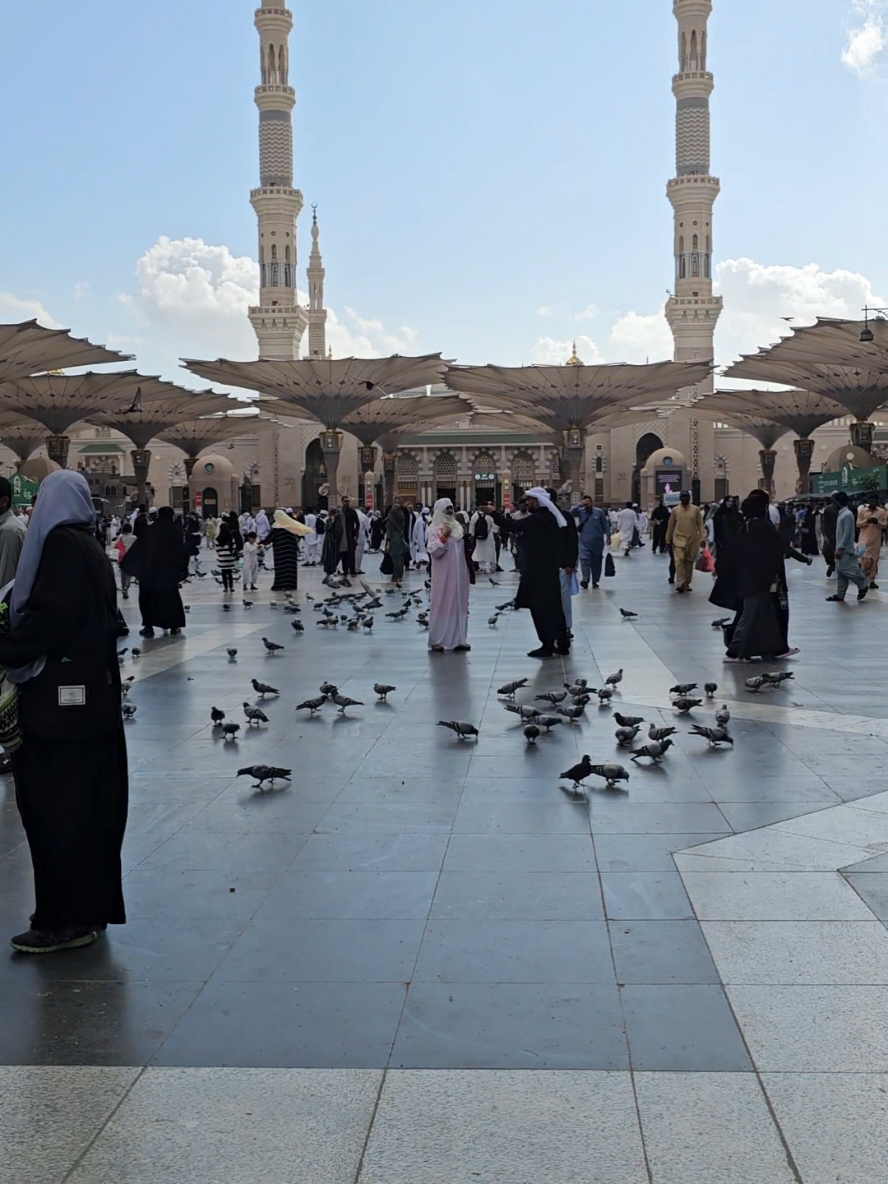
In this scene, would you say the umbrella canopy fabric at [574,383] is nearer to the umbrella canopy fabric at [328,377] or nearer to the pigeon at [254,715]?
the umbrella canopy fabric at [328,377]

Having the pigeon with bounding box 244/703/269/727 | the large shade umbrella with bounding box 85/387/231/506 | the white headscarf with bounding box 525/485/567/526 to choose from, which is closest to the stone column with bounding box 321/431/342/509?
the large shade umbrella with bounding box 85/387/231/506

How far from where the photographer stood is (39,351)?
2991 cm

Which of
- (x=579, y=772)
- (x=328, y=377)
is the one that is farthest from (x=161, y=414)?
(x=579, y=772)

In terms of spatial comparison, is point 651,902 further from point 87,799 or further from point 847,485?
point 847,485

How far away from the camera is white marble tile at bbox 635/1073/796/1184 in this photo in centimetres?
230

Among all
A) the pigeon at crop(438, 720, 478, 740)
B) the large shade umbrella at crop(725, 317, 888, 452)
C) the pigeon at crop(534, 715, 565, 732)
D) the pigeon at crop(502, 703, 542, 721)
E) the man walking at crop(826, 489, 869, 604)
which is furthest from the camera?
the large shade umbrella at crop(725, 317, 888, 452)

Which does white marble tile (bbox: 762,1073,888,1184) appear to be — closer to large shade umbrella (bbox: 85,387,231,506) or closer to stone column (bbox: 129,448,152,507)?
large shade umbrella (bbox: 85,387,231,506)

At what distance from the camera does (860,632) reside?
11641mm

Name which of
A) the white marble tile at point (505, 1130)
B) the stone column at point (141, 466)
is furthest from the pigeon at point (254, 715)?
the stone column at point (141, 466)

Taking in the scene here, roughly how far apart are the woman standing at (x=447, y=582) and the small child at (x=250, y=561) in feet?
28.4

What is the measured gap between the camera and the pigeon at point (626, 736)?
20.3ft

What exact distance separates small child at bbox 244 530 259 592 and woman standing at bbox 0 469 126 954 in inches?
602

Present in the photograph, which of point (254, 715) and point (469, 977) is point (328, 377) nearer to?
point (254, 715)

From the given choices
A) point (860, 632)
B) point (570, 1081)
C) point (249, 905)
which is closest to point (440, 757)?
point (249, 905)
